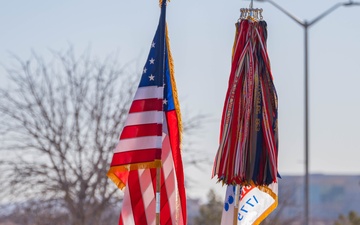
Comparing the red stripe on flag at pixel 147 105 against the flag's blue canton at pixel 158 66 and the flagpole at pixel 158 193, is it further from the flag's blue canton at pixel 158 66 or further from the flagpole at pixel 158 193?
the flagpole at pixel 158 193

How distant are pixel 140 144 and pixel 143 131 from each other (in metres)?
0.15

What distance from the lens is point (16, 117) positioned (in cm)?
3256

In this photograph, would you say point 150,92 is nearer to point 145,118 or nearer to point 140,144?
point 145,118

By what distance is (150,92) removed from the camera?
49.6 feet

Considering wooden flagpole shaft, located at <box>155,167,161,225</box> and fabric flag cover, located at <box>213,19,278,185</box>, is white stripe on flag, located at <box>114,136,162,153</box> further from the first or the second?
fabric flag cover, located at <box>213,19,278,185</box>

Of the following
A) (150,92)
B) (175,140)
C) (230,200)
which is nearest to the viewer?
(150,92)

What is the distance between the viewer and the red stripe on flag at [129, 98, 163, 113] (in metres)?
15.1

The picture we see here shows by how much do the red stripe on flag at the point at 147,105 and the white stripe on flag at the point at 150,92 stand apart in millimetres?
38

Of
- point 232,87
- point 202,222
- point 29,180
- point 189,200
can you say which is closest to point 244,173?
point 232,87

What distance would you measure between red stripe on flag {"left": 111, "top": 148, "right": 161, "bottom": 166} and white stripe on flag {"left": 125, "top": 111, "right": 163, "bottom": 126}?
1.11ft

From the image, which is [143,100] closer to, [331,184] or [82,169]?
[82,169]

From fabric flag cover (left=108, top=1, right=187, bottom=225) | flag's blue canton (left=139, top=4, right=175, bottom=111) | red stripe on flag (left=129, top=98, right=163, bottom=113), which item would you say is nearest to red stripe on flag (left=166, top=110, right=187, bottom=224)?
fabric flag cover (left=108, top=1, right=187, bottom=225)

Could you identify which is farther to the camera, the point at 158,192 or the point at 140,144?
the point at 140,144

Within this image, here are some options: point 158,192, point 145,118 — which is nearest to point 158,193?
point 158,192
